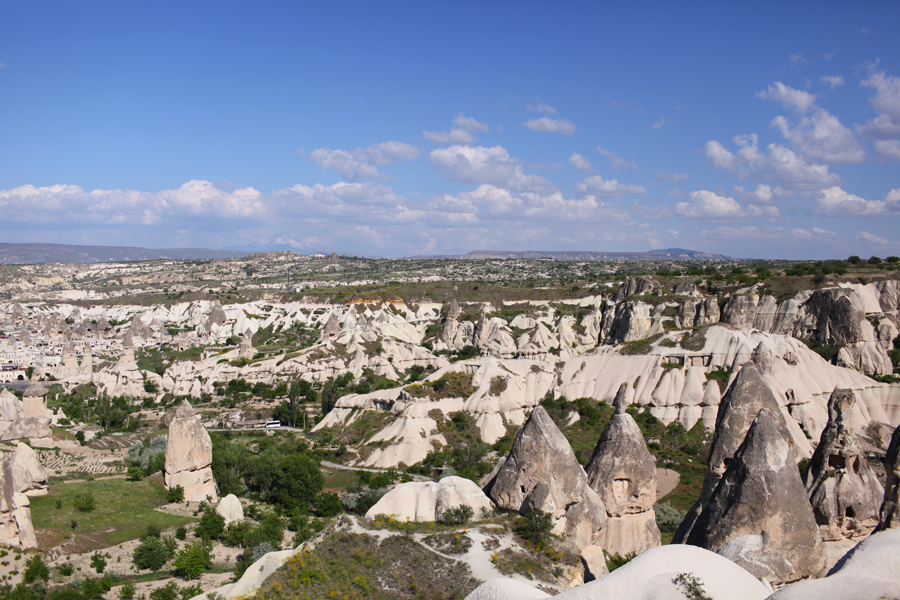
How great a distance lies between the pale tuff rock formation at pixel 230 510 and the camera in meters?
23.2

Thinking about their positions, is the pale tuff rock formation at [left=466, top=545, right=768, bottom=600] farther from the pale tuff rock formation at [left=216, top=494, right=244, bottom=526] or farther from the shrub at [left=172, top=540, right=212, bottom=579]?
the pale tuff rock formation at [left=216, top=494, right=244, bottom=526]

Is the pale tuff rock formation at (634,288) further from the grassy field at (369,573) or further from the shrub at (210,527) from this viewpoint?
the grassy field at (369,573)

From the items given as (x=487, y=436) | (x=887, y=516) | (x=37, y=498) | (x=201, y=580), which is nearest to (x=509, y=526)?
(x=887, y=516)

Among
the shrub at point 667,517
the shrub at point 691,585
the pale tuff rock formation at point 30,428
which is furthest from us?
the pale tuff rock formation at point 30,428

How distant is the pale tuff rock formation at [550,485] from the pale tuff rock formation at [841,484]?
470cm

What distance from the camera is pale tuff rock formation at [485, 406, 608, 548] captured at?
13945 mm

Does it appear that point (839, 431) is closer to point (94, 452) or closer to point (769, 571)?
point (769, 571)

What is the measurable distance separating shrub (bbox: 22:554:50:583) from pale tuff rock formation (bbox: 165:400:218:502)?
7484 mm

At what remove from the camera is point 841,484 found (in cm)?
1255

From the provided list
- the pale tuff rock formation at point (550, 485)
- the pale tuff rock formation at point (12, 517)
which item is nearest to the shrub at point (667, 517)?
the pale tuff rock formation at point (550, 485)

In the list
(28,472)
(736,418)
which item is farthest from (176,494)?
(736,418)

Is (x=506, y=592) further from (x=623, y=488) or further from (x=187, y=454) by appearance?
(x=187, y=454)

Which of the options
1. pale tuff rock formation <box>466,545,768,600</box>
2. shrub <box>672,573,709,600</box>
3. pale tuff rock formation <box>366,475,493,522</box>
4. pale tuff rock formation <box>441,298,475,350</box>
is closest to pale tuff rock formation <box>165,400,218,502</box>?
pale tuff rock formation <box>366,475,493,522</box>

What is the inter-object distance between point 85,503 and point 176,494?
11.0ft
